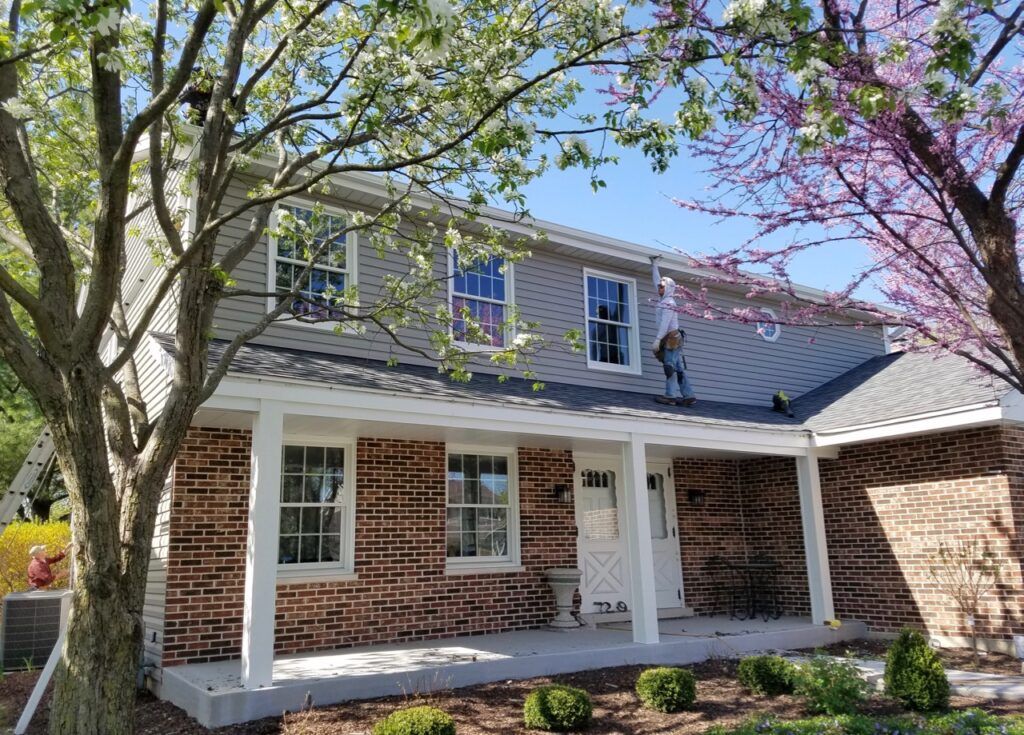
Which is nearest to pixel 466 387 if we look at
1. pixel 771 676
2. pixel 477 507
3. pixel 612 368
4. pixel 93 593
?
pixel 477 507

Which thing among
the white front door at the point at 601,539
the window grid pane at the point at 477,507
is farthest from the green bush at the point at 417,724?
the white front door at the point at 601,539

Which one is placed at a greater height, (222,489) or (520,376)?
(520,376)

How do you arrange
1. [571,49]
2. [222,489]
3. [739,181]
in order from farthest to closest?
[222,489]
[739,181]
[571,49]

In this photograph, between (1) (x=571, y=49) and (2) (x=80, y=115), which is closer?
(1) (x=571, y=49)

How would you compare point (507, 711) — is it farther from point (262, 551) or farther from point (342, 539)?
point (342, 539)

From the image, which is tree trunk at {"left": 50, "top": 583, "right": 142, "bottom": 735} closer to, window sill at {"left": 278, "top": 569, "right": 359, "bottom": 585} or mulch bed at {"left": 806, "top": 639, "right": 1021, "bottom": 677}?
window sill at {"left": 278, "top": 569, "right": 359, "bottom": 585}

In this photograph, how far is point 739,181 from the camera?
19.6 ft

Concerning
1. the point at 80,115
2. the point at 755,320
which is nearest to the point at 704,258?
the point at 755,320

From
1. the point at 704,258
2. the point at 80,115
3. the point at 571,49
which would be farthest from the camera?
the point at 80,115

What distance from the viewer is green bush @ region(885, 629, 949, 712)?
6.33 meters

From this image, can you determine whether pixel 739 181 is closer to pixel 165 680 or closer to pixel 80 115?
pixel 80 115

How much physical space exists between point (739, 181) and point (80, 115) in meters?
6.04

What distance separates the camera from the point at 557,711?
5.90m

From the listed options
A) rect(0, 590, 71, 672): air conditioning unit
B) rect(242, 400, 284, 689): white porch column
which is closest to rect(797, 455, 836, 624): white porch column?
rect(242, 400, 284, 689): white porch column
